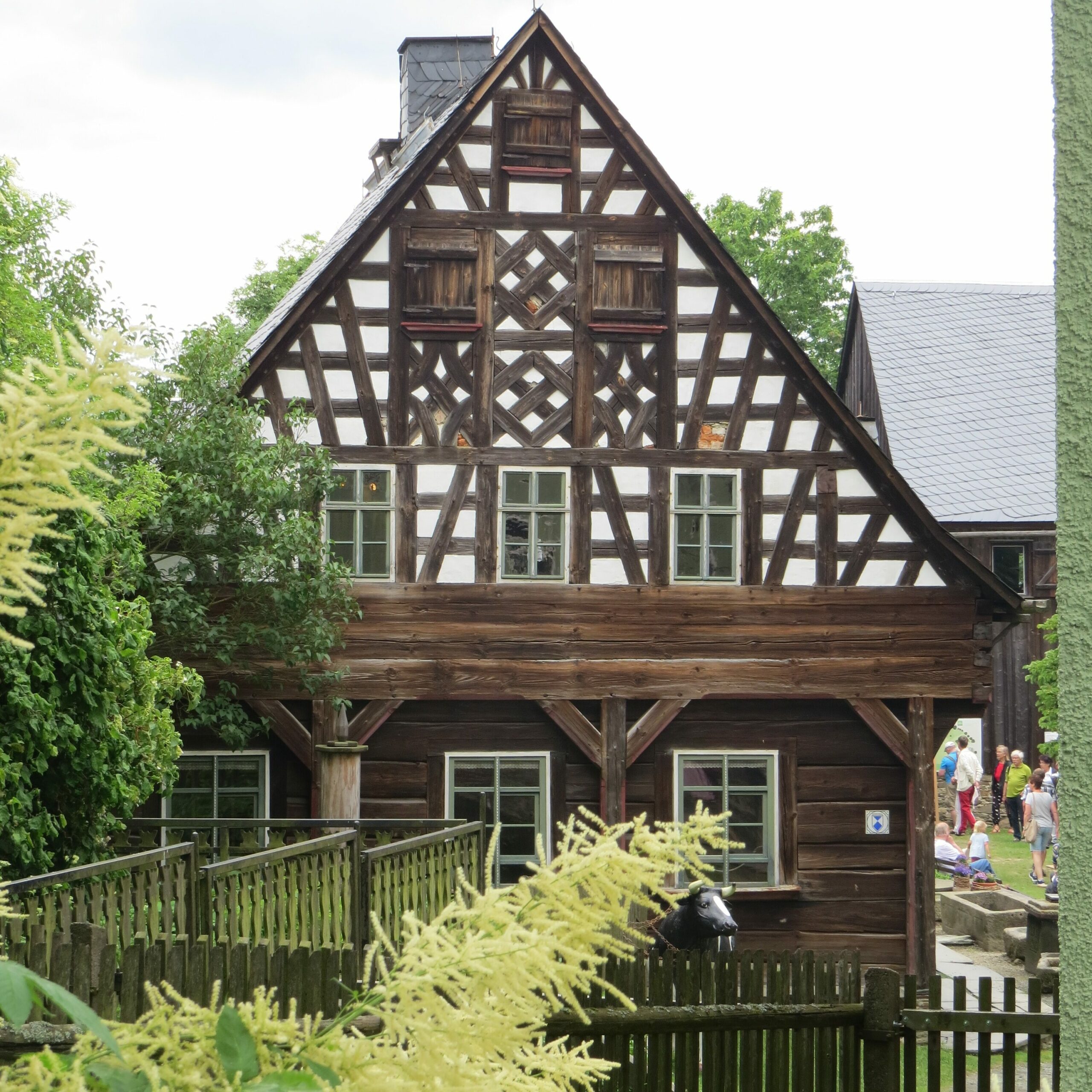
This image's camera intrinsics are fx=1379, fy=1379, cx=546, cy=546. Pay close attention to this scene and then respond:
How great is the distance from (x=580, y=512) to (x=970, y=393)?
40.3 feet

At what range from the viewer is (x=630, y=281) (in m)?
14.9

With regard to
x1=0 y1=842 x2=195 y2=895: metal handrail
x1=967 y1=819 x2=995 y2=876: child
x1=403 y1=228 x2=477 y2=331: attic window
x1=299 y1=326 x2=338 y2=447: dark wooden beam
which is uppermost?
x1=403 y1=228 x2=477 y2=331: attic window

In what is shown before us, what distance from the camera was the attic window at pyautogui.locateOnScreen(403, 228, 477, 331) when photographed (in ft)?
48.4

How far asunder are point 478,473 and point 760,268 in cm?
2694

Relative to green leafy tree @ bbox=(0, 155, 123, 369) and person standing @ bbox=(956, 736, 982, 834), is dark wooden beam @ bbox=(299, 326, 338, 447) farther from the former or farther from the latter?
person standing @ bbox=(956, 736, 982, 834)

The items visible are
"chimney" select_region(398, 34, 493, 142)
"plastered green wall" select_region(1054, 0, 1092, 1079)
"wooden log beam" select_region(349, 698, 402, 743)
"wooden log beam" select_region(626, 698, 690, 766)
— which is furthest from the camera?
"chimney" select_region(398, 34, 493, 142)

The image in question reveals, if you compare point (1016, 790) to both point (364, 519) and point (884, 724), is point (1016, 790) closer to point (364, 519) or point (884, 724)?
point (884, 724)

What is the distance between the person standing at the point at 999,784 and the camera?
26031mm

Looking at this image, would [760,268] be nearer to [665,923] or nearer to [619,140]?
[619,140]

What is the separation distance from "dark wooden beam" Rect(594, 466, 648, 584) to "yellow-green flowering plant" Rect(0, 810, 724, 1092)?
13.1 metres

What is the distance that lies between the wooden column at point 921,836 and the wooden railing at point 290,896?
7174 millimetres

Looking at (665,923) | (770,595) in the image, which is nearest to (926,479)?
(770,595)

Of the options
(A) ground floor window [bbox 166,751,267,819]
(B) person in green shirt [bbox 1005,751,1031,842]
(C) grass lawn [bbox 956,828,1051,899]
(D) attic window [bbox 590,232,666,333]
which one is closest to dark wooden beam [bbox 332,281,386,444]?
(D) attic window [bbox 590,232,666,333]

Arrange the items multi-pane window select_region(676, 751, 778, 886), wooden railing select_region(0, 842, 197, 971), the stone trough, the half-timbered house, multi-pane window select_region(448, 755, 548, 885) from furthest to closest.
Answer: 1. the stone trough
2. multi-pane window select_region(676, 751, 778, 886)
3. multi-pane window select_region(448, 755, 548, 885)
4. the half-timbered house
5. wooden railing select_region(0, 842, 197, 971)
